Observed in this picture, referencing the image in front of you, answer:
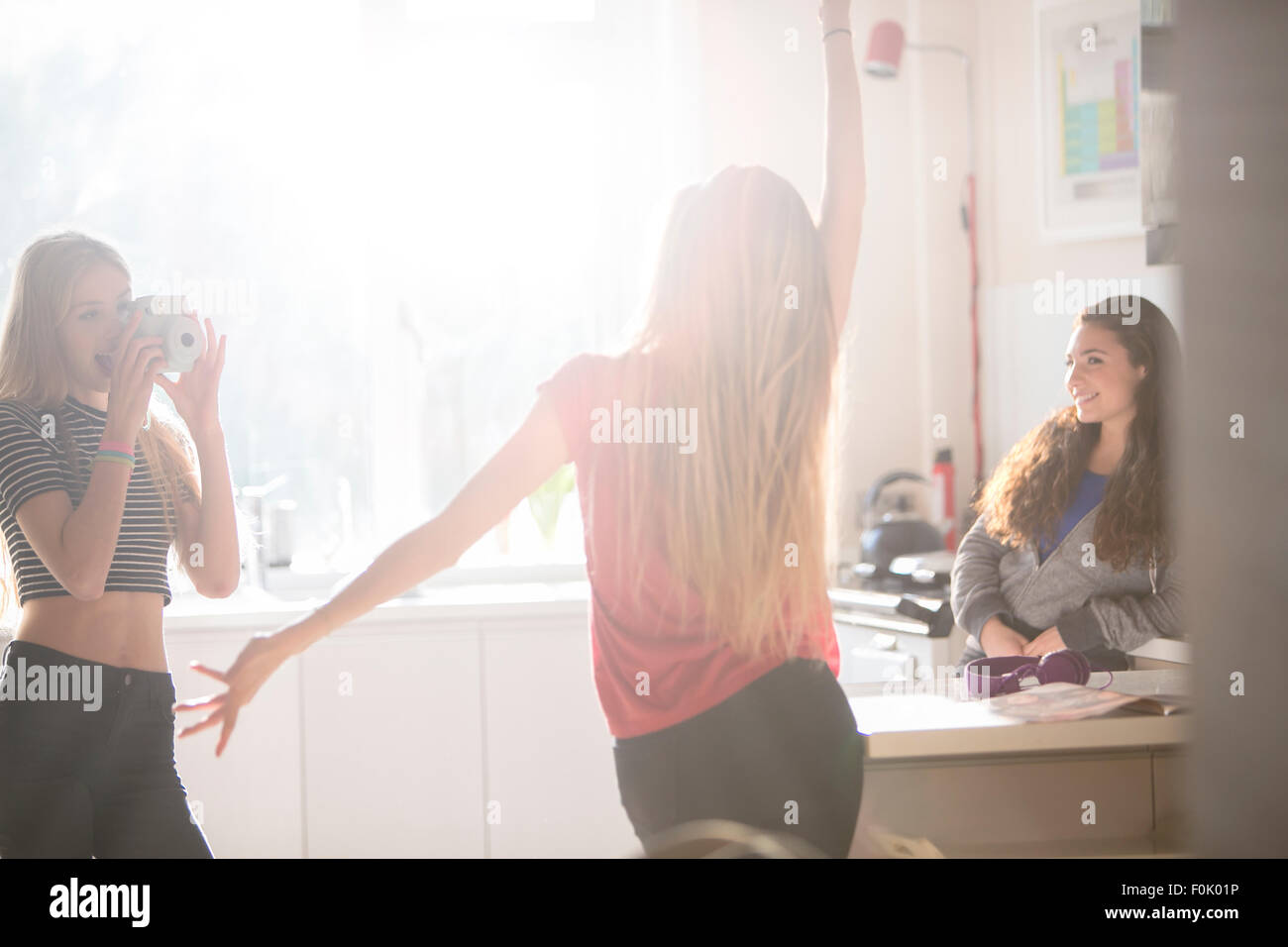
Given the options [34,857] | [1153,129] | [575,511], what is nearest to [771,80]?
[575,511]

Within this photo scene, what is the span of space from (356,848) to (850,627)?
103cm

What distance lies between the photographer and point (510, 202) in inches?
93.7

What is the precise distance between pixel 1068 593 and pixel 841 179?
0.87 meters

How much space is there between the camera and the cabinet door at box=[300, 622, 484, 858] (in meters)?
2.02

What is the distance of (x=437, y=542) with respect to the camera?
3.06ft

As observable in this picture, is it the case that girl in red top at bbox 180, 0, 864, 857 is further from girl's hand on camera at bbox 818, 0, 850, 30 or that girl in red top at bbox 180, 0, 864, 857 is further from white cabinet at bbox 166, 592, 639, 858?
white cabinet at bbox 166, 592, 639, 858

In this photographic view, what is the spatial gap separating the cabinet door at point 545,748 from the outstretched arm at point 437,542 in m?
1.15

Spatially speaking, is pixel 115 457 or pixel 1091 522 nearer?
pixel 115 457

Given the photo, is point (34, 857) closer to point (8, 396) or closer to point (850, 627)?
point (8, 396)

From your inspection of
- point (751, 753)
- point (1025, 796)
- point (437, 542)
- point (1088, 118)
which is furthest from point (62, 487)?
point (1088, 118)

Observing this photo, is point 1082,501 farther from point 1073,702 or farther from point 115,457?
point 115,457

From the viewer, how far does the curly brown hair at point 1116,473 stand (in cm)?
158

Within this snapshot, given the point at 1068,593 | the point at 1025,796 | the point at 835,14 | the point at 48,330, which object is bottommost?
the point at 1025,796

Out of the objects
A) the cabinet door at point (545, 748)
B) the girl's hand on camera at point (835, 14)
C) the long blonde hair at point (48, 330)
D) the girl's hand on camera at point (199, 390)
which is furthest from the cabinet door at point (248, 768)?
the girl's hand on camera at point (835, 14)
